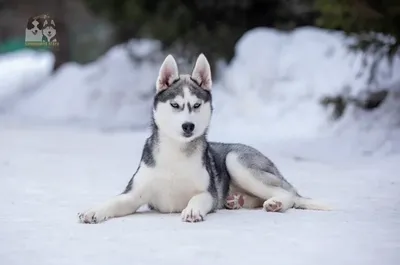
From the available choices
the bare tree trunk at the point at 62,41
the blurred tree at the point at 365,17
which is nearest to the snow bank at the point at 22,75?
the bare tree trunk at the point at 62,41

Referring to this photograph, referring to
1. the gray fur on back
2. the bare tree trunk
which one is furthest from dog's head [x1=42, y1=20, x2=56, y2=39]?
the bare tree trunk

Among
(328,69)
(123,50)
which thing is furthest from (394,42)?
(123,50)

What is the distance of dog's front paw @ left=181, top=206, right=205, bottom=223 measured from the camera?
356 cm

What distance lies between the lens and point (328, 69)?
9.27 meters

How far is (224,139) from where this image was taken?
7852 mm

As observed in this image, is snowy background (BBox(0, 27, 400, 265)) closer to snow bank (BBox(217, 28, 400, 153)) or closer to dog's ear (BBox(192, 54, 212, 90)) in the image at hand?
snow bank (BBox(217, 28, 400, 153))

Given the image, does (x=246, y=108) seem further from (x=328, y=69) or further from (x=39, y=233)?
(x=39, y=233)

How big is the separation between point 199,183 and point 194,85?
49 centimetres

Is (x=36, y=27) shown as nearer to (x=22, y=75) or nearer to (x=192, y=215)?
(x=192, y=215)

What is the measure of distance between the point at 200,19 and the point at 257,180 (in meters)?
6.51

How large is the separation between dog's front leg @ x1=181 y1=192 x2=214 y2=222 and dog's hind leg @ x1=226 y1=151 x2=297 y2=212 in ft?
1.03

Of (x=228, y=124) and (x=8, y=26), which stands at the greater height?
(x=8, y=26)

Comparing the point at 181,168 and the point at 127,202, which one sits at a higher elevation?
the point at 181,168

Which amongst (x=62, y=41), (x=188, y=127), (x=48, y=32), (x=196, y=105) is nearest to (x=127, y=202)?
(x=188, y=127)
